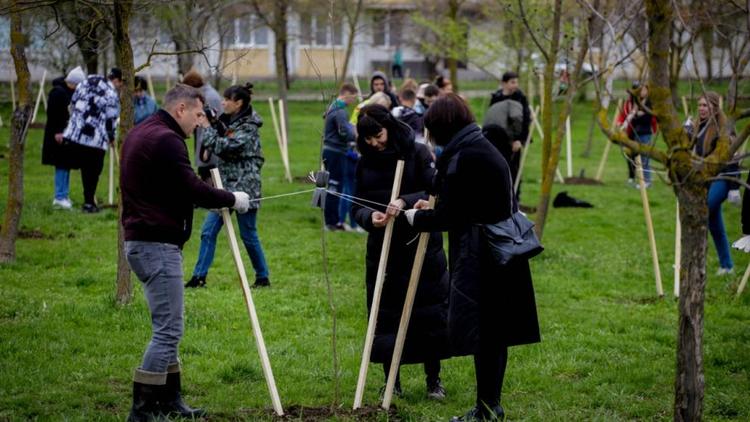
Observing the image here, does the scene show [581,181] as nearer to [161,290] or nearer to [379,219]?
[379,219]

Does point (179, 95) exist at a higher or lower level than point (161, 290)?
higher

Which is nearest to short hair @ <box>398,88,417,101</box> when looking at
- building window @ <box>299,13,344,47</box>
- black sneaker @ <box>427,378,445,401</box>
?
black sneaker @ <box>427,378,445,401</box>

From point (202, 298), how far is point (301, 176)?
10.8m

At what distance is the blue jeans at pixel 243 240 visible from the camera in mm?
10758

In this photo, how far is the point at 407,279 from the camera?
287 inches

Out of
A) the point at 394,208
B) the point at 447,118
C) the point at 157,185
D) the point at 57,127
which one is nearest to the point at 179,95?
the point at 157,185

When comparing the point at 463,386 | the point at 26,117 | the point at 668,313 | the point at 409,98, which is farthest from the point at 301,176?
the point at 463,386

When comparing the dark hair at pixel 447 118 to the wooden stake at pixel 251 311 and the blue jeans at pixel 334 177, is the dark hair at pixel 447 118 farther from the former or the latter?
the blue jeans at pixel 334 177

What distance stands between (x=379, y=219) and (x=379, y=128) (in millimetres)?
695

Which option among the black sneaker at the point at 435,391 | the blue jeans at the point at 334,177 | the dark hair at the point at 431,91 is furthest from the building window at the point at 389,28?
the black sneaker at the point at 435,391

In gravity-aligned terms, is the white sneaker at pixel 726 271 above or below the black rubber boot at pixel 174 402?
below

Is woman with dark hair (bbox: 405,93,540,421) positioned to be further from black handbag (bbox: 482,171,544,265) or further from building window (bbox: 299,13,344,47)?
building window (bbox: 299,13,344,47)

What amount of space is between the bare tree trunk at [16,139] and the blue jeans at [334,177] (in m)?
4.79

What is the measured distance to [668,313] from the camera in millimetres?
10492
